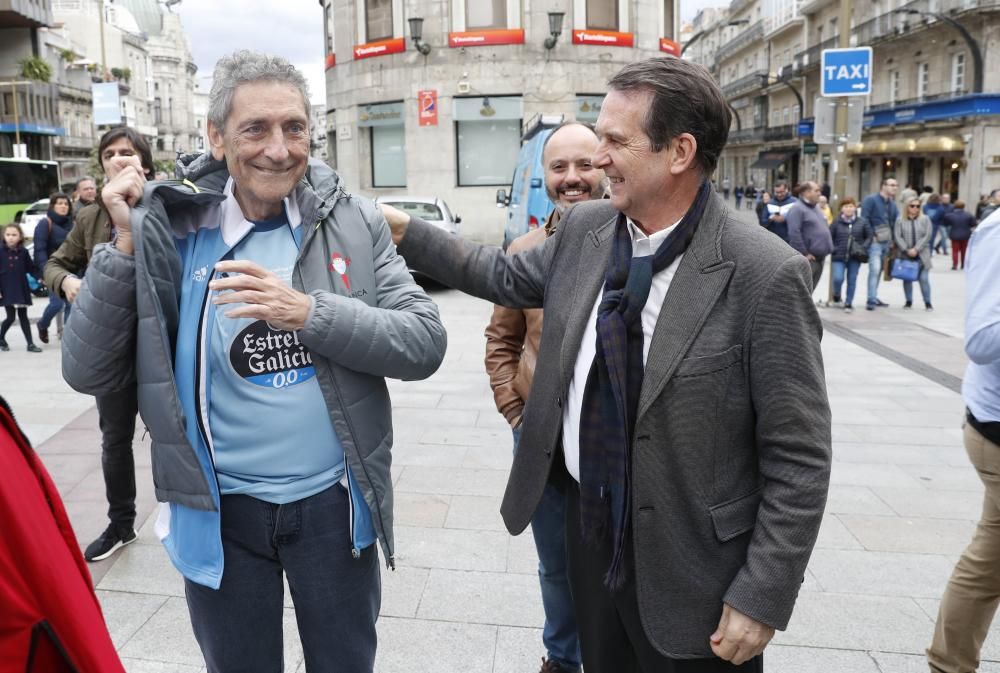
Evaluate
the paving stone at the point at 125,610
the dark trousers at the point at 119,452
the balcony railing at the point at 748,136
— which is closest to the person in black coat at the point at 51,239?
the dark trousers at the point at 119,452

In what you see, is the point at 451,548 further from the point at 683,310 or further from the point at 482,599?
the point at 683,310

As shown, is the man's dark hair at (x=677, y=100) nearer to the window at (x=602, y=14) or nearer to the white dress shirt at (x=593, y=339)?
the white dress shirt at (x=593, y=339)

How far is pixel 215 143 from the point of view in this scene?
2.26 metres

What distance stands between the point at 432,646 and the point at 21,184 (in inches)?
1041

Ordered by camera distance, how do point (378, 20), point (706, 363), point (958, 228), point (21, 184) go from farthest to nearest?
point (378, 20), point (21, 184), point (958, 228), point (706, 363)

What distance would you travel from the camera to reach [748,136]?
68.2 metres

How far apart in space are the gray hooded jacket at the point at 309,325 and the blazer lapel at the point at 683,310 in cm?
66

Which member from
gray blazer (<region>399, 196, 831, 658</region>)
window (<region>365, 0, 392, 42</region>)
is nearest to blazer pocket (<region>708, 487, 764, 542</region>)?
gray blazer (<region>399, 196, 831, 658</region>)

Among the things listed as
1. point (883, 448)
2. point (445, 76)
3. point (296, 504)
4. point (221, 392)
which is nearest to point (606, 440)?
point (296, 504)

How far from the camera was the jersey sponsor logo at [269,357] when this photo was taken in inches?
86.4

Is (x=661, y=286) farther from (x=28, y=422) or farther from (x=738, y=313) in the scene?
(x=28, y=422)

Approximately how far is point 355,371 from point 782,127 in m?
63.0

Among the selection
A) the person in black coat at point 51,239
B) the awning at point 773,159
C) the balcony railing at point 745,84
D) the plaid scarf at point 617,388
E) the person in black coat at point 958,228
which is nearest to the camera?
the plaid scarf at point 617,388

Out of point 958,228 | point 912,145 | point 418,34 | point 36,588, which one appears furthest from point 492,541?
point 912,145
